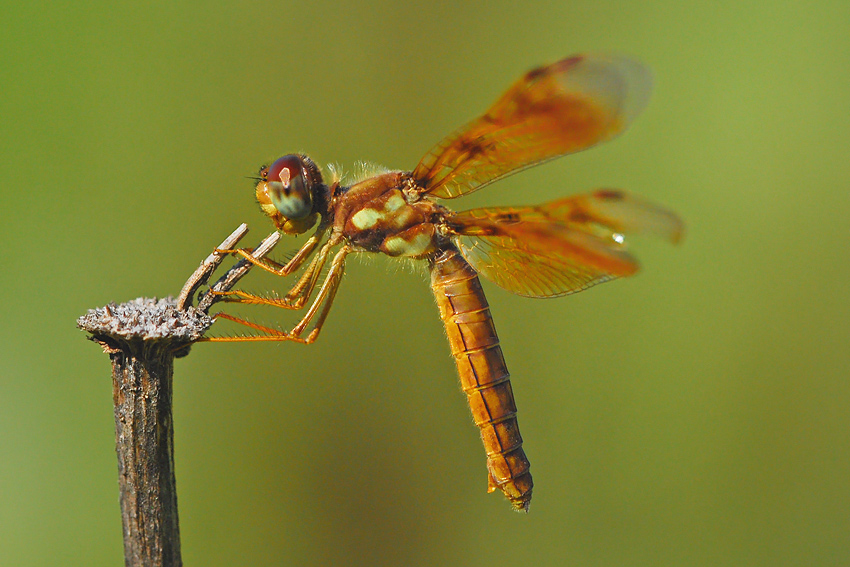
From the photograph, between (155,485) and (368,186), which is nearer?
(155,485)

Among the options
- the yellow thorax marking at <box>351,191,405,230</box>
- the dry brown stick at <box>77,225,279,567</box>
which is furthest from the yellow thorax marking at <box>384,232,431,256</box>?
the dry brown stick at <box>77,225,279,567</box>

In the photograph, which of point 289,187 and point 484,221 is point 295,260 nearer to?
point 289,187

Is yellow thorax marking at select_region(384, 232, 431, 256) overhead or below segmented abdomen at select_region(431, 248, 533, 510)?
overhead

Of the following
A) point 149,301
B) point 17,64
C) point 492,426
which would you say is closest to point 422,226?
point 492,426

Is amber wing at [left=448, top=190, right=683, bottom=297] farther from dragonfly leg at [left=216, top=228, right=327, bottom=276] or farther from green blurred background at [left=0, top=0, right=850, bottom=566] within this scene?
dragonfly leg at [left=216, top=228, right=327, bottom=276]

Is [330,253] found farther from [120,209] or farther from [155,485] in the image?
[155,485]
